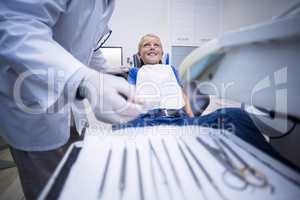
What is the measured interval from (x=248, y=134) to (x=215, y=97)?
35cm

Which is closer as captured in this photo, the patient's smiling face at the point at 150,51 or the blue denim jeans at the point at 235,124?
the blue denim jeans at the point at 235,124

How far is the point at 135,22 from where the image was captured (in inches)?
92.7

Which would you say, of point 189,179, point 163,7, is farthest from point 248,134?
point 163,7

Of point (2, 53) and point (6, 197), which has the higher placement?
point (2, 53)

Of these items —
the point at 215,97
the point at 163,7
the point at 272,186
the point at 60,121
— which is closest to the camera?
the point at 272,186

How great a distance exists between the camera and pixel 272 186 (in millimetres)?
355

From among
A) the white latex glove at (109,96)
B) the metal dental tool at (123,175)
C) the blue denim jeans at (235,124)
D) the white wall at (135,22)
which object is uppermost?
the white wall at (135,22)

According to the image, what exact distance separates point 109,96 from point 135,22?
211cm

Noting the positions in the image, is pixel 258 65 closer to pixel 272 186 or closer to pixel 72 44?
pixel 272 186

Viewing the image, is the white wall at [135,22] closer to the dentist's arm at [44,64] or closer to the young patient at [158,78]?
the young patient at [158,78]

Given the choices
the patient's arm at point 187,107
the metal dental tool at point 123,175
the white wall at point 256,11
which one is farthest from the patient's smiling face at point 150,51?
the metal dental tool at point 123,175

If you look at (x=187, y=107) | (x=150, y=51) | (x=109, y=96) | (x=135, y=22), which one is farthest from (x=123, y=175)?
(x=135, y=22)

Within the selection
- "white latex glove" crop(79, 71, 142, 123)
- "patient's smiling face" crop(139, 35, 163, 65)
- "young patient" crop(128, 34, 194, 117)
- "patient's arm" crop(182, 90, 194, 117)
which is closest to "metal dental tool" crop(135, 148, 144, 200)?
"white latex glove" crop(79, 71, 142, 123)

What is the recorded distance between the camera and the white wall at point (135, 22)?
233 cm
